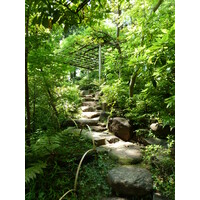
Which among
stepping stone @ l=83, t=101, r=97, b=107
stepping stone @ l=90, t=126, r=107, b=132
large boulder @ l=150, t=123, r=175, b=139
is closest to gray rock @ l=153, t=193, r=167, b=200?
large boulder @ l=150, t=123, r=175, b=139

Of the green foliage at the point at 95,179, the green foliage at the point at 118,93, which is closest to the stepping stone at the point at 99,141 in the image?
the green foliage at the point at 95,179

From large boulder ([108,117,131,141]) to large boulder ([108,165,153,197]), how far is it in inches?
52.8

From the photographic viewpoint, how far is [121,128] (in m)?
3.42

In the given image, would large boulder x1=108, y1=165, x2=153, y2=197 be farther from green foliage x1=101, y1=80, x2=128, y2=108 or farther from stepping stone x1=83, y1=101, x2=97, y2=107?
stepping stone x1=83, y1=101, x2=97, y2=107

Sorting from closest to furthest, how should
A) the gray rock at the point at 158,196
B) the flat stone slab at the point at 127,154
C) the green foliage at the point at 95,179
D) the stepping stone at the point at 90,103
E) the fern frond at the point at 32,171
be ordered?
the fern frond at the point at 32,171 < the gray rock at the point at 158,196 < the green foliage at the point at 95,179 < the flat stone slab at the point at 127,154 < the stepping stone at the point at 90,103

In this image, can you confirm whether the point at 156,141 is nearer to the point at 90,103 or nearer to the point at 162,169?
the point at 162,169

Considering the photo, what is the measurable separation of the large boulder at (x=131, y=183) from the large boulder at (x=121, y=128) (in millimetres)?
1340

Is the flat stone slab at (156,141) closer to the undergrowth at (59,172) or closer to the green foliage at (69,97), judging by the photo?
the green foliage at (69,97)

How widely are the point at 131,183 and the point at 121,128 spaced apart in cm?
164

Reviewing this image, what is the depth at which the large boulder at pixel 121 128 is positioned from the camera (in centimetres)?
333

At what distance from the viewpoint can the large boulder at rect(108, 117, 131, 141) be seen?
10.9 feet

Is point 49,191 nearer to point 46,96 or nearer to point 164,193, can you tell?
point 164,193

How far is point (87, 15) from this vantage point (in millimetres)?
1689

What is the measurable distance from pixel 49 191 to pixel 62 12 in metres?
1.86
